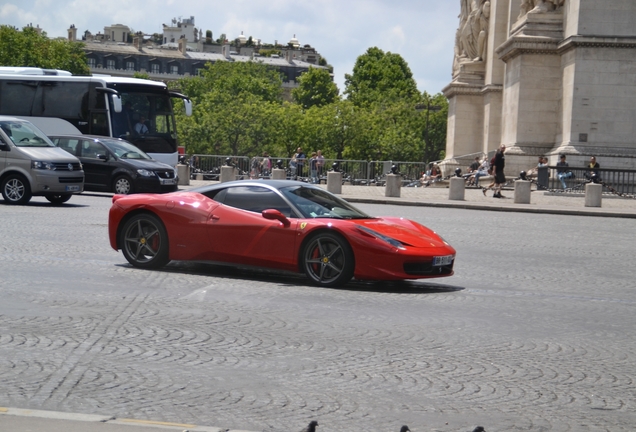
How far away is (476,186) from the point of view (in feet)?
135

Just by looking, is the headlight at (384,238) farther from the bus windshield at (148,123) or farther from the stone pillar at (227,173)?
the stone pillar at (227,173)

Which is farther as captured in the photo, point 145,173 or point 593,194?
point 593,194

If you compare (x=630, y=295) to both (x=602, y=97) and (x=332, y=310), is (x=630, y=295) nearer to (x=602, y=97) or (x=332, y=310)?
(x=332, y=310)

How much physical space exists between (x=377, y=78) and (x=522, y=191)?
249ft

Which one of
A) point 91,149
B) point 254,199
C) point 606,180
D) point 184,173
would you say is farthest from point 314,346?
point 184,173

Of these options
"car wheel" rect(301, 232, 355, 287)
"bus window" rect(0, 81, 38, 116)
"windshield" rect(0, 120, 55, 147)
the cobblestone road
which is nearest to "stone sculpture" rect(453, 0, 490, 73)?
"bus window" rect(0, 81, 38, 116)

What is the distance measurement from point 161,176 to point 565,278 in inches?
660

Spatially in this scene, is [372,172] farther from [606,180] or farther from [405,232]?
[405,232]

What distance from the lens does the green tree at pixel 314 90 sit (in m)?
121

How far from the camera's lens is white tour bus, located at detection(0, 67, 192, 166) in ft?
110

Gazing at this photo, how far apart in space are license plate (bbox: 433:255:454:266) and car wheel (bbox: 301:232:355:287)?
866 millimetres

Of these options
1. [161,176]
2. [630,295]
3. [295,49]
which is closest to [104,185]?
[161,176]

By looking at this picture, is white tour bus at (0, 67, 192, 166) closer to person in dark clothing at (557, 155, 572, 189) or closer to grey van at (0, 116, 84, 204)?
grey van at (0, 116, 84, 204)

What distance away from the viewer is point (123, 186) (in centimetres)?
2753
